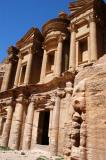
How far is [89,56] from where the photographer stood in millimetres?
14336

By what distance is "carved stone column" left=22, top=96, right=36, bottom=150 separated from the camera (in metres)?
15.0

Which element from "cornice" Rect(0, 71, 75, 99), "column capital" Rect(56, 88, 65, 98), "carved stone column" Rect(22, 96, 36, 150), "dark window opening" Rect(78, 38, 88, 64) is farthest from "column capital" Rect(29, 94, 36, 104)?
"dark window opening" Rect(78, 38, 88, 64)

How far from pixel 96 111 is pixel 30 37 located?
58.7 ft

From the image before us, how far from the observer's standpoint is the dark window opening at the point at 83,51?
15266 mm

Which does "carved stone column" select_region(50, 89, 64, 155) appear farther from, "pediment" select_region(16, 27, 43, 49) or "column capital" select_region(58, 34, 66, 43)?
"pediment" select_region(16, 27, 43, 49)

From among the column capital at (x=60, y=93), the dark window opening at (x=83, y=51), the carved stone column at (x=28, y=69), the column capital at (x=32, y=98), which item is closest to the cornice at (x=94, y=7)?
the dark window opening at (x=83, y=51)

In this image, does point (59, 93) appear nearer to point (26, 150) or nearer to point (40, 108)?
point (40, 108)

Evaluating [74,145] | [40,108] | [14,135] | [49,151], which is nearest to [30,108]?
[40,108]

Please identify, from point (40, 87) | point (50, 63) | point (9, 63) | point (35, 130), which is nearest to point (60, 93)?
point (40, 87)

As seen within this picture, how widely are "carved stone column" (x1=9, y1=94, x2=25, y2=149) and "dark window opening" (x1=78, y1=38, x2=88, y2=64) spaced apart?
5218 mm

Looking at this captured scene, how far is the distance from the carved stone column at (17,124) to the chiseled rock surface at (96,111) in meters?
13.4

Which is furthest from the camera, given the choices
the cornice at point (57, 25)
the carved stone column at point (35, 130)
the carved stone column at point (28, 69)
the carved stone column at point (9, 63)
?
the carved stone column at point (9, 63)

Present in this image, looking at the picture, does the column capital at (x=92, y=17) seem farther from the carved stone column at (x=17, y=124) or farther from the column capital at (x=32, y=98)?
the carved stone column at (x=17, y=124)

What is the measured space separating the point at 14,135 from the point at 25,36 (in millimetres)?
9327
